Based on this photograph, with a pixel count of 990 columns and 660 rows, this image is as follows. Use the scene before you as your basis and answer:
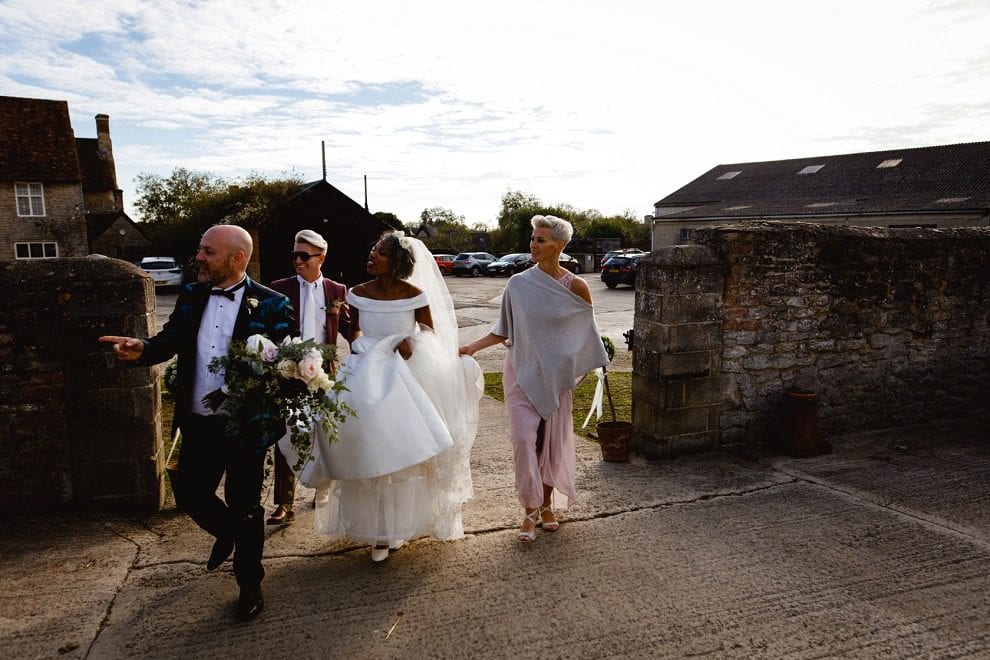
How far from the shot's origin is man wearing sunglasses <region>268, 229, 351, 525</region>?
448cm

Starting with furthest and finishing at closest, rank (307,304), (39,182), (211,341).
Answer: (39,182) < (307,304) < (211,341)

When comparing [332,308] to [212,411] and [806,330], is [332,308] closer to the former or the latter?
[212,411]

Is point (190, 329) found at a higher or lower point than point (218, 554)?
higher

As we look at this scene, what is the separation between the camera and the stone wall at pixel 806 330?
5.68m

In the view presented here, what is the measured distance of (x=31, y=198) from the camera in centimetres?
3152

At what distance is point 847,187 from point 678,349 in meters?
41.1

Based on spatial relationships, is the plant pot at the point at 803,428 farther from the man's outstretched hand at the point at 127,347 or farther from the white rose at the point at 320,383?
the man's outstretched hand at the point at 127,347

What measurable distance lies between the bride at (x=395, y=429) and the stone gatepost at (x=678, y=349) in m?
2.18

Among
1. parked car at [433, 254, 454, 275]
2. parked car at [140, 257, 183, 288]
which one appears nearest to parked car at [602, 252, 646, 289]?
parked car at [433, 254, 454, 275]

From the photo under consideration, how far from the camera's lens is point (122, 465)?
4.38 m

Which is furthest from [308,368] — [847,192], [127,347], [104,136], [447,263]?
[104,136]

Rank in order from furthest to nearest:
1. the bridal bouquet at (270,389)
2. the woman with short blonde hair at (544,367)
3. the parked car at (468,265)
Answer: the parked car at (468,265)
the woman with short blonde hair at (544,367)
the bridal bouquet at (270,389)

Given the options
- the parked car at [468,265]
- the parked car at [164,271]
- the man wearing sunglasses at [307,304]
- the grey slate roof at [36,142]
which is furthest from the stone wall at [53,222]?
the man wearing sunglasses at [307,304]

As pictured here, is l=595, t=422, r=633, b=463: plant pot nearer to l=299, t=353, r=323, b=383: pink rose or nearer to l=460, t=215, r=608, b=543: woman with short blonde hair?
l=460, t=215, r=608, b=543: woman with short blonde hair
